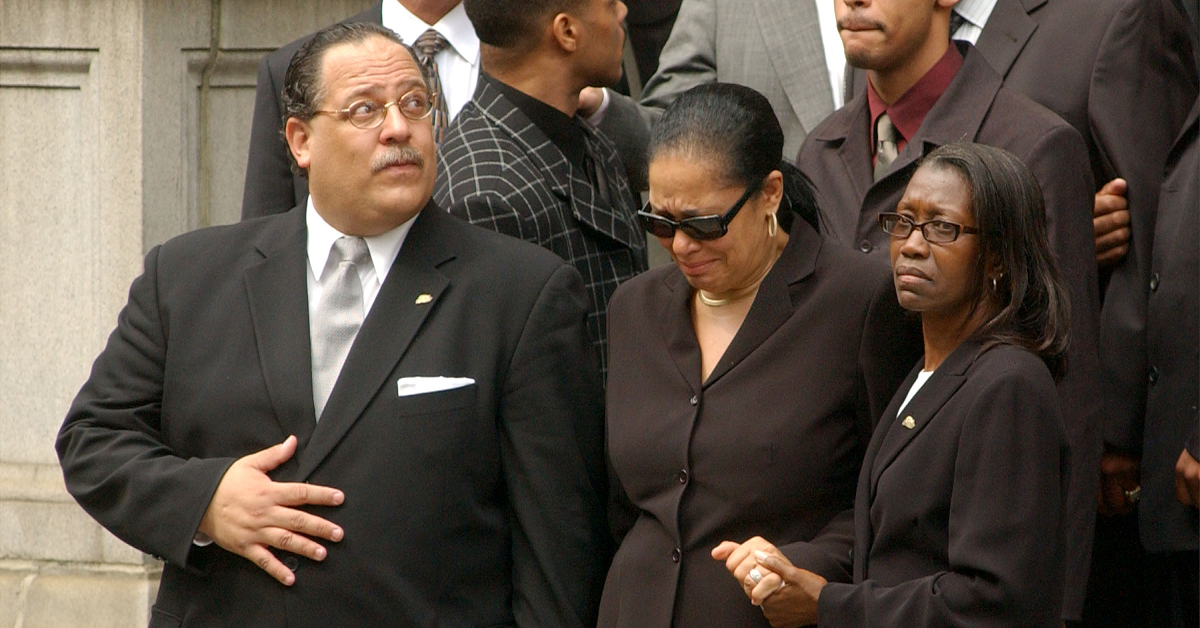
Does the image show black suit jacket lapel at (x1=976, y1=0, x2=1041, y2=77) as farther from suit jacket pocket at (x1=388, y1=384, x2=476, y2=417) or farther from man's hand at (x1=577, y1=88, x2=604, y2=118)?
suit jacket pocket at (x1=388, y1=384, x2=476, y2=417)

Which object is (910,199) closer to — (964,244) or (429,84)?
(964,244)

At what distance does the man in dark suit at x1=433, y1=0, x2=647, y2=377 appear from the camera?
4141 millimetres

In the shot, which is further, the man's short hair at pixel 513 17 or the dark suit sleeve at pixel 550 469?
the man's short hair at pixel 513 17

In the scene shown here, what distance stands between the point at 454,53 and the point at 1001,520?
8.58 feet

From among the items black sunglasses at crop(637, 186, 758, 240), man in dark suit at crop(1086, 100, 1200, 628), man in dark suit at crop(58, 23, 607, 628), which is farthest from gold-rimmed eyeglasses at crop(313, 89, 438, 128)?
man in dark suit at crop(1086, 100, 1200, 628)

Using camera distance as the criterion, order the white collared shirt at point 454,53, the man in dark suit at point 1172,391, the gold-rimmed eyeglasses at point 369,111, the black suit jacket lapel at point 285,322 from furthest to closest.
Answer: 1. the white collared shirt at point 454,53
2. the man in dark suit at point 1172,391
3. the gold-rimmed eyeglasses at point 369,111
4. the black suit jacket lapel at point 285,322

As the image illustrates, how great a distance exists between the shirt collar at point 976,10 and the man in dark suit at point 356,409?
1395 mm

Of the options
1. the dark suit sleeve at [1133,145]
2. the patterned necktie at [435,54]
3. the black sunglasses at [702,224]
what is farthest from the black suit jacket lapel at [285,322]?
the dark suit sleeve at [1133,145]

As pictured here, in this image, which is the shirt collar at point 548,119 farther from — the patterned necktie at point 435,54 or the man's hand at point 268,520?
the man's hand at point 268,520

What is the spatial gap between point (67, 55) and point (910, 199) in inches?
149

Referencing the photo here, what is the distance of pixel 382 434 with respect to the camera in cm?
360

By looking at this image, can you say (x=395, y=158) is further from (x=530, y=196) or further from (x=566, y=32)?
(x=566, y=32)

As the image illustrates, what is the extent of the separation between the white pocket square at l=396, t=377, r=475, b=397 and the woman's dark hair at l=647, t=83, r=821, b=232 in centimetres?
67

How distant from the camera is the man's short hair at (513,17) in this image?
170 inches
